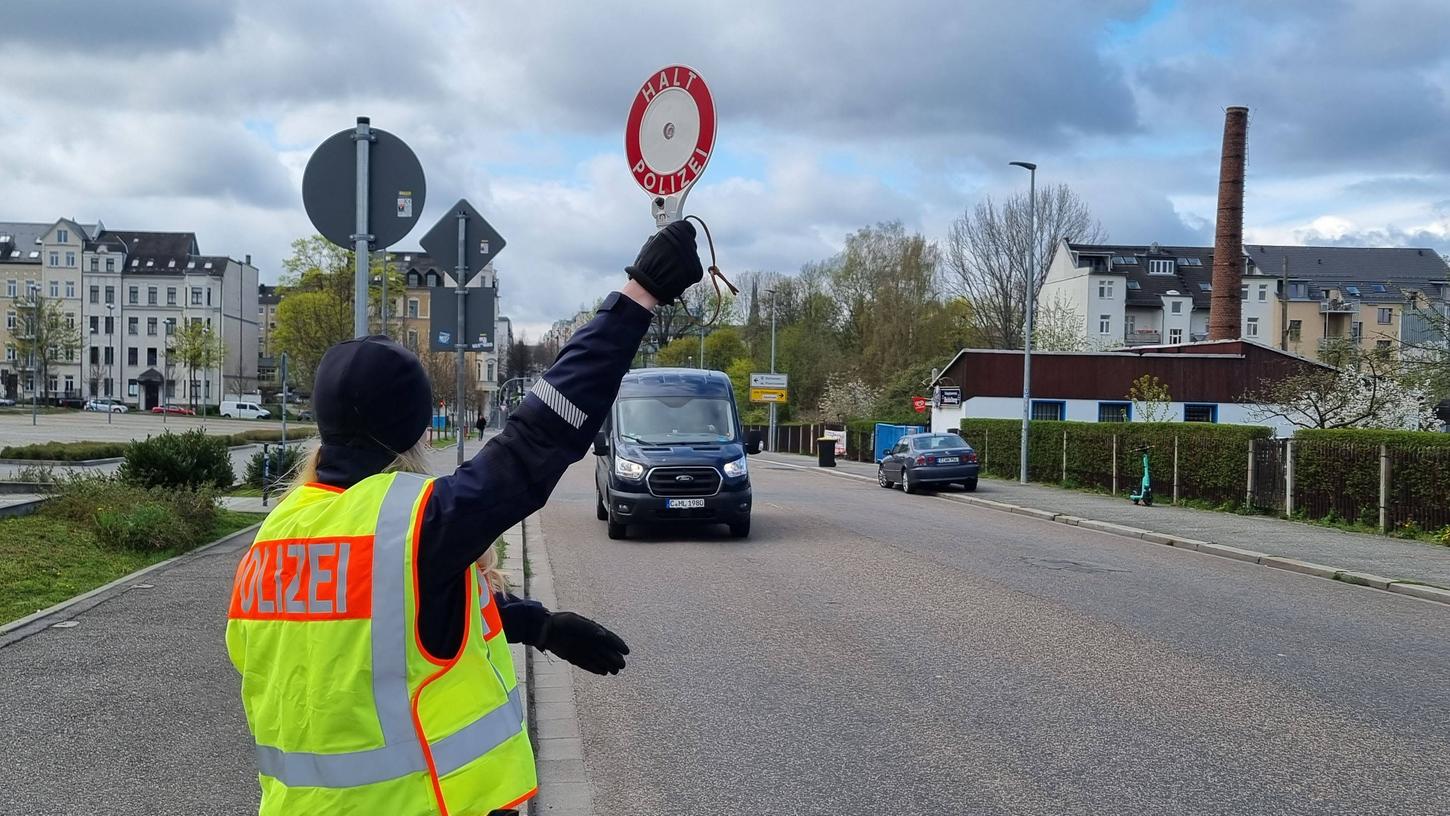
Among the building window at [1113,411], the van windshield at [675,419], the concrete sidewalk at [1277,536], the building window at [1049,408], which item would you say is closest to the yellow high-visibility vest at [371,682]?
the concrete sidewalk at [1277,536]

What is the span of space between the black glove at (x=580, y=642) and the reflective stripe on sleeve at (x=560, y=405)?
29.0 inches

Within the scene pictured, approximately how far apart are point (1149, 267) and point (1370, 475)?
70.3 meters

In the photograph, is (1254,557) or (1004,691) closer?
(1004,691)

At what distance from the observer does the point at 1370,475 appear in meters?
19.5

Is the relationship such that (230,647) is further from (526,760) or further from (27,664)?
(27,664)

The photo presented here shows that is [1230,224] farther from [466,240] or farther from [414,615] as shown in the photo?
[414,615]

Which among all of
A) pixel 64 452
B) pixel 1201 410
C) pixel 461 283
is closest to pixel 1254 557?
pixel 461 283

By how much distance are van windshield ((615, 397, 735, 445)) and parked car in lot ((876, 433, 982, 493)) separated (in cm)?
1193

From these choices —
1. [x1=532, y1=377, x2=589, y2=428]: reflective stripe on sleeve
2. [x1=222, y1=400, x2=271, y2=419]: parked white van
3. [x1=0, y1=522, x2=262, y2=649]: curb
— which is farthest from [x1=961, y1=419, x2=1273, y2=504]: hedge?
[x1=222, y1=400, x2=271, y2=419]: parked white van

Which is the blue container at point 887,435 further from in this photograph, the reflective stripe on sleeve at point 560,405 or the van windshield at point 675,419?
the reflective stripe on sleeve at point 560,405

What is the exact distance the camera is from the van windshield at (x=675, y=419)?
17562 millimetres

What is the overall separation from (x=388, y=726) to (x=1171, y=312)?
87612 millimetres

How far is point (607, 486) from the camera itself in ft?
56.1

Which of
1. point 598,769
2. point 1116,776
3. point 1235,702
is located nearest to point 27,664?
point 598,769
